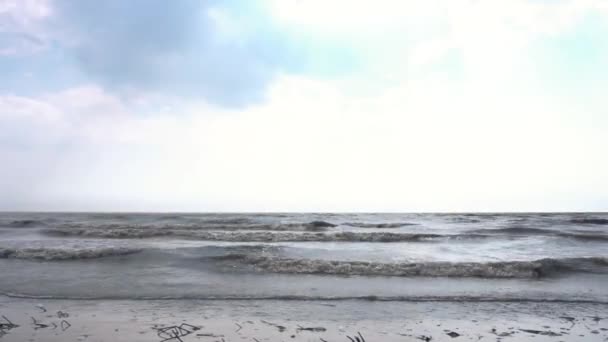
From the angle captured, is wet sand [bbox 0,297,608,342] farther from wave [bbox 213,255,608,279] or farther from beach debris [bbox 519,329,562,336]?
wave [bbox 213,255,608,279]

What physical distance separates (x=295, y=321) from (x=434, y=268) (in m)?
6.23

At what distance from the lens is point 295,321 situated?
6172 millimetres

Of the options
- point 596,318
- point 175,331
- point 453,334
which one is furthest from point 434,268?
point 175,331

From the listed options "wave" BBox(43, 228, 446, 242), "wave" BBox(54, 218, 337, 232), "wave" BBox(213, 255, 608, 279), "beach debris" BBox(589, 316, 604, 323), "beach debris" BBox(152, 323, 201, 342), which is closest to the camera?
"beach debris" BBox(152, 323, 201, 342)

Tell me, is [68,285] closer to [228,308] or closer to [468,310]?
[228,308]

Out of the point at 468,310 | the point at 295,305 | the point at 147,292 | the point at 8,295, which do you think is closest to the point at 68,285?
the point at 8,295

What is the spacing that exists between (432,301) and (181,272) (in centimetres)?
706

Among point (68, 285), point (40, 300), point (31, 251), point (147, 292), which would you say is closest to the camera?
point (40, 300)

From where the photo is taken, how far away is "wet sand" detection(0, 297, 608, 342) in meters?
5.43

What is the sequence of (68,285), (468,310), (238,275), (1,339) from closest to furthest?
(1,339) → (468,310) → (68,285) → (238,275)

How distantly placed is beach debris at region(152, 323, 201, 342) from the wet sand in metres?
0.01

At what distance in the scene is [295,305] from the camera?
7.25 m

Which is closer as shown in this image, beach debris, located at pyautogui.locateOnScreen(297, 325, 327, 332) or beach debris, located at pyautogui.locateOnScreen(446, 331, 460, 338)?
beach debris, located at pyautogui.locateOnScreen(446, 331, 460, 338)

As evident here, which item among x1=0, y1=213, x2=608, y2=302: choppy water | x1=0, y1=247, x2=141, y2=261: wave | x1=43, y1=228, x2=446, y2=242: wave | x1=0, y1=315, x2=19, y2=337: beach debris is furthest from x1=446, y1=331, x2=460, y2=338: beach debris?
x1=43, y1=228, x2=446, y2=242: wave
